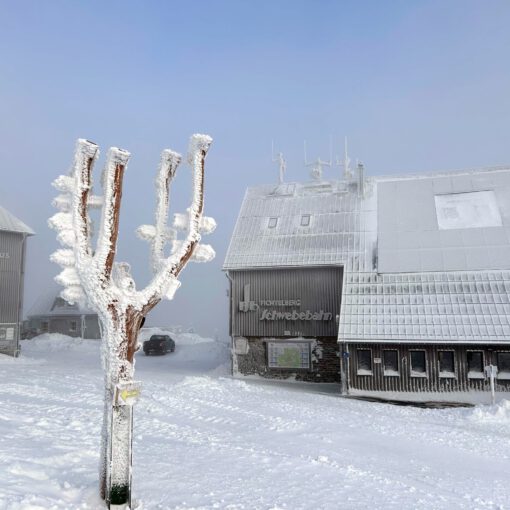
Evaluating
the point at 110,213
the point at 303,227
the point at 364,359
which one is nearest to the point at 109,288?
the point at 110,213

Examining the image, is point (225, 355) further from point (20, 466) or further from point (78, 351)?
point (20, 466)

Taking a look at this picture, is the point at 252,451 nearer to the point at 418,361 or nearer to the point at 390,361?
the point at 390,361

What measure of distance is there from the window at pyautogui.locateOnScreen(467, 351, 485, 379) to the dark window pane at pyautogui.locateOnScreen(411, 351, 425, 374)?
181cm

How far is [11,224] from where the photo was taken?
31.2 meters

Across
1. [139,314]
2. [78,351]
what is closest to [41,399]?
[139,314]

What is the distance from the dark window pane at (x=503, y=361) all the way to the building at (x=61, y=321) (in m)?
37.9

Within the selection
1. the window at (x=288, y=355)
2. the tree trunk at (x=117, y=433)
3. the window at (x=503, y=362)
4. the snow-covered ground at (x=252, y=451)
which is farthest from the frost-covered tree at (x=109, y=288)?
the window at (x=288, y=355)

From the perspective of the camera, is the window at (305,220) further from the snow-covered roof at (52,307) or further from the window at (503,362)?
the snow-covered roof at (52,307)

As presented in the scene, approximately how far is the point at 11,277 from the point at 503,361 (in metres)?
27.3

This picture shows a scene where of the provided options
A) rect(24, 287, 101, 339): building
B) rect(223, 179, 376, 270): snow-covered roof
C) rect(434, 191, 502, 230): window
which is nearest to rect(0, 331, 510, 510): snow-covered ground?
A: rect(223, 179, 376, 270): snow-covered roof

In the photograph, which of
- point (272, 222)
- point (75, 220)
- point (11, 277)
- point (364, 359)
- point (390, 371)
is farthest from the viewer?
point (11, 277)

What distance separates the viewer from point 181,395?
680 inches

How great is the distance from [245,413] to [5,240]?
2247 cm

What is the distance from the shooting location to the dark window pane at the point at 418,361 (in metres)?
21.5
